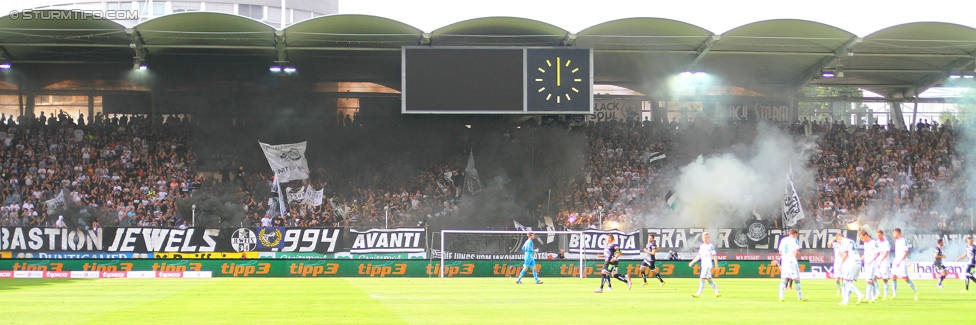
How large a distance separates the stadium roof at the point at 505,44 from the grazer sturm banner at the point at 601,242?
8.16m

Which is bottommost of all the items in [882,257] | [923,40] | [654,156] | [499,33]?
[882,257]

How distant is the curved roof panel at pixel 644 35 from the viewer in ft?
126

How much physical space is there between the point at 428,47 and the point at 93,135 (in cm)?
1683

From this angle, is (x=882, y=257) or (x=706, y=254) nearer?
(x=882, y=257)

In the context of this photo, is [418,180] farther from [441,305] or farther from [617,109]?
[441,305]

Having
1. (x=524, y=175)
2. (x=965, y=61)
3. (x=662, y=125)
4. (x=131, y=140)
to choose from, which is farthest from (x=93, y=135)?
(x=965, y=61)

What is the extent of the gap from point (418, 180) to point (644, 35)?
12.4 m

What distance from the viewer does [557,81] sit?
38.2 meters

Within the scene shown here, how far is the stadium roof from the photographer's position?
3803cm

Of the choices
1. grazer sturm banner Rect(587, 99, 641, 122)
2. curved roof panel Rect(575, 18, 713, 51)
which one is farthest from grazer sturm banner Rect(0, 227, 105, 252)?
grazer sturm banner Rect(587, 99, 641, 122)

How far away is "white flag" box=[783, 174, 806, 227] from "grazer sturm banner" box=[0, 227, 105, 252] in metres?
27.8

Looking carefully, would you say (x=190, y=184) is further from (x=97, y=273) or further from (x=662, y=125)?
(x=662, y=125)

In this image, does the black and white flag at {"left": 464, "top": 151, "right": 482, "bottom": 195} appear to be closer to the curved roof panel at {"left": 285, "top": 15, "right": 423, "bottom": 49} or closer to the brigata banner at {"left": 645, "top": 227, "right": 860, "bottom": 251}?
the curved roof panel at {"left": 285, "top": 15, "right": 423, "bottom": 49}

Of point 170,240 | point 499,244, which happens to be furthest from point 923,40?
point 170,240
